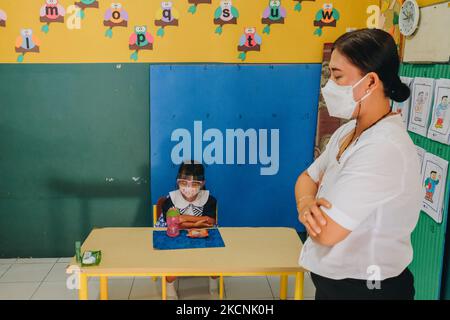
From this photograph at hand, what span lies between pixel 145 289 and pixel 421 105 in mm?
2306

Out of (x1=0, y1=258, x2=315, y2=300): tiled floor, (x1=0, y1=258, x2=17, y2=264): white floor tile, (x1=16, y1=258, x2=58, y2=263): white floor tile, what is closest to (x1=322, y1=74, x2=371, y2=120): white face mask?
→ (x1=0, y1=258, x2=315, y2=300): tiled floor

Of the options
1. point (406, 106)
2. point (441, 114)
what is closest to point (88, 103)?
point (406, 106)

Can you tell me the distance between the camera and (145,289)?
3393mm

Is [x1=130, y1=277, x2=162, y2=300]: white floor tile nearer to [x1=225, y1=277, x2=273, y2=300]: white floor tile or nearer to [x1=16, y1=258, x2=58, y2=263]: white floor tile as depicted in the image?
[x1=225, y1=277, x2=273, y2=300]: white floor tile

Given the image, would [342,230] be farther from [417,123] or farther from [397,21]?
[397,21]

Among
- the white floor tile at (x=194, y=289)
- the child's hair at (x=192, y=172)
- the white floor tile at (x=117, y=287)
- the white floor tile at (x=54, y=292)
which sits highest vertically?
the child's hair at (x=192, y=172)

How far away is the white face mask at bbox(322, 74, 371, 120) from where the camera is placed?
4.75ft

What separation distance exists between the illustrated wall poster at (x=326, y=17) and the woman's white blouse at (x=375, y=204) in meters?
2.55

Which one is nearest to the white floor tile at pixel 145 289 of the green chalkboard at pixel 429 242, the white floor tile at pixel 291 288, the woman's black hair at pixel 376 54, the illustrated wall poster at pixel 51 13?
the white floor tile at pixel 291 288

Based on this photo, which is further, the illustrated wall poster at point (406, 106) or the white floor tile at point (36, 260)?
the white floor tile at point (36, 260)

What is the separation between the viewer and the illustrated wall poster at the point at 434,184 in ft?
8.30

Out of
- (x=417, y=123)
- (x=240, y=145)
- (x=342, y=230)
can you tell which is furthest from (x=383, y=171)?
(x=240, y=145)

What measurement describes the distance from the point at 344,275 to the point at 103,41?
2.96m

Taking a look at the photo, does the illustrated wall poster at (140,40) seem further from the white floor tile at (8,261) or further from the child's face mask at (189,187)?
the white floor tile at (8,261)
